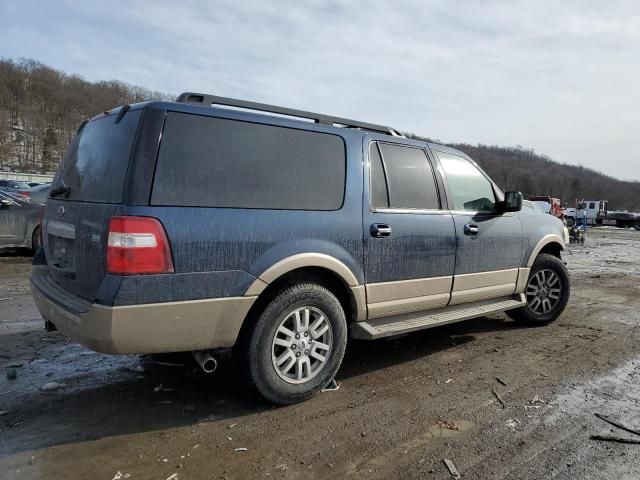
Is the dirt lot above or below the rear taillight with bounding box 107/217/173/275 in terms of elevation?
below

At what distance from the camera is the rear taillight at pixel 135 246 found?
273 centimetres

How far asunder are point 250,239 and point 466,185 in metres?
2.54

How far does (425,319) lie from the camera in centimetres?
420

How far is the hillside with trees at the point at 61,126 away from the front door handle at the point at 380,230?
268 feet

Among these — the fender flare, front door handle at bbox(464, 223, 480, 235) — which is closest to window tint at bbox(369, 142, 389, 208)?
the fender flare

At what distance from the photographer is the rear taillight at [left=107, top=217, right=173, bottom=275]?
2.73 m

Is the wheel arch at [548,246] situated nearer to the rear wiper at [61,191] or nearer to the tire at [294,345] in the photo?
the tire at [294,345]

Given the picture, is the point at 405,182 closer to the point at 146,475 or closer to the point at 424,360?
the point at 424,360

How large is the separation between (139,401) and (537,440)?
260cm

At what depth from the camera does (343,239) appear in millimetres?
3580

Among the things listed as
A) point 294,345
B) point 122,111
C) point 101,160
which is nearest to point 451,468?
point 294,345

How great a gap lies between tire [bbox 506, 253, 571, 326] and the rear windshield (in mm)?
4341

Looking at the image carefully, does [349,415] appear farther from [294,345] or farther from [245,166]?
[245,166]

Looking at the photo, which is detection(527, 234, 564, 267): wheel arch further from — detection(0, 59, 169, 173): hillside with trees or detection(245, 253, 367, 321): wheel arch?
detection(0, 59, 169, 173): hillside with trees
